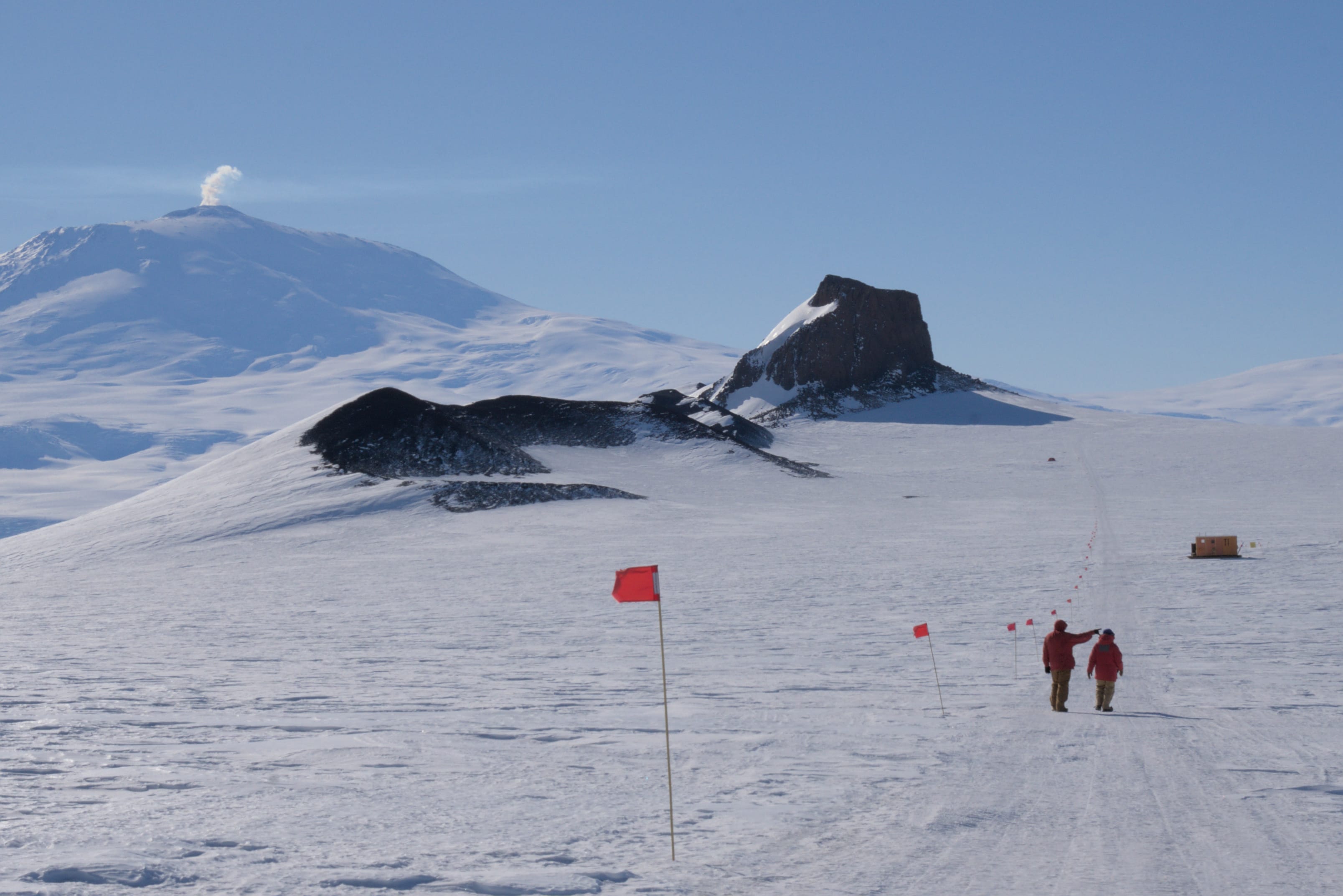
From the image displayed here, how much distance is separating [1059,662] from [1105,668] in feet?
1.75

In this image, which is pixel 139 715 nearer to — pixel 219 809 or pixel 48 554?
pixel 219 809

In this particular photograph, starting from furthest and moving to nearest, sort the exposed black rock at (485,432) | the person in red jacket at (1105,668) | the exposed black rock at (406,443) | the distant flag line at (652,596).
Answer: the exposed black rock at (485,432)
the exposed black rock at (406,443)
the person in red jacket at (1105,668)
the distant flag line at (652,596)

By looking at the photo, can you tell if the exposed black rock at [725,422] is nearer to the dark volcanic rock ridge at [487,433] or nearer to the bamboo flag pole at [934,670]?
the dark volcanic rock ridge at [487,433]

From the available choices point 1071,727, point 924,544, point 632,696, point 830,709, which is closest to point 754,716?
point 830,709

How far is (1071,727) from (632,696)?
553 cm

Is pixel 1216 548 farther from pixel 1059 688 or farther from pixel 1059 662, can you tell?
pixel 1059 662

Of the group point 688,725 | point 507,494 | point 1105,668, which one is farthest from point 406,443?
point 1105,668

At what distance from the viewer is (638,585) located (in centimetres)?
1012

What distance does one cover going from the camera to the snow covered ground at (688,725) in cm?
831

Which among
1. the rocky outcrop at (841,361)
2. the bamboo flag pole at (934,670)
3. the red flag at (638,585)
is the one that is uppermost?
the rocky outcrop at (841,361)

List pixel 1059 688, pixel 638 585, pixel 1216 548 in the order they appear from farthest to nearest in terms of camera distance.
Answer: pixel 1216 548 < pixel 1059 688 < pixel 638 585

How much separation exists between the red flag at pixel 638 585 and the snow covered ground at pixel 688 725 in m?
1.84

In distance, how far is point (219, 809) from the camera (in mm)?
9727

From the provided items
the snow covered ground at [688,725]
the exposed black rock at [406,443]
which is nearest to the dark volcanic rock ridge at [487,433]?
the exposed black rock at [406,443]
